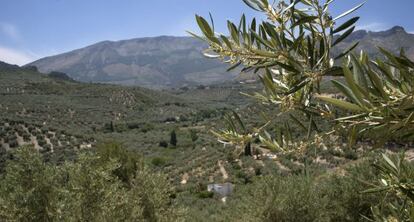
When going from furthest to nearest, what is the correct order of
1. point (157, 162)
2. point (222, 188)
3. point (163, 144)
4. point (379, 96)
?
point (163, 144), point (157, 162), point (222, 188), point (379, 96)

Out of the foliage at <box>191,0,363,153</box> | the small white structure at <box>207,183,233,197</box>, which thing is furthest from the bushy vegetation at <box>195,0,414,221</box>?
the small white structure at <box>207,183,233,197</box>

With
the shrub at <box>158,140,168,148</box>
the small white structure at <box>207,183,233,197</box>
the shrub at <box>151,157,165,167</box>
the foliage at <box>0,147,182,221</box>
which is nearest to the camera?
the foliage at <box>0,147,182,221</box>

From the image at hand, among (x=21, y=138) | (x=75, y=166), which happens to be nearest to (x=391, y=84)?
(x=75, y=166)

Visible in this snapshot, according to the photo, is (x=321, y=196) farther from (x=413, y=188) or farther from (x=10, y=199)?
(x=413, y=188)

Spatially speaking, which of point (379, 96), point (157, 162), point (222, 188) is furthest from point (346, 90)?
point (157, 162)

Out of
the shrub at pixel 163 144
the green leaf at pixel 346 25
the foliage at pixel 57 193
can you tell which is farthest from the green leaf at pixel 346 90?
the shrub at pixel 163 144

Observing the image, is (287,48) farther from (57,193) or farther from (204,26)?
(57,193)

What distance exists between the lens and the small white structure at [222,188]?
31977 mm

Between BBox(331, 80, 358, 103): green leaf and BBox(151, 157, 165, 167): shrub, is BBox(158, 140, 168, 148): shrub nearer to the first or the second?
BBox(151, 157, 165, 167): shrub

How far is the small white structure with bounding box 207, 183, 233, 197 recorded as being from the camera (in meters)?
32.0

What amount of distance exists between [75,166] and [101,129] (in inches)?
2379

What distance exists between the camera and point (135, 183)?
13.5 metres

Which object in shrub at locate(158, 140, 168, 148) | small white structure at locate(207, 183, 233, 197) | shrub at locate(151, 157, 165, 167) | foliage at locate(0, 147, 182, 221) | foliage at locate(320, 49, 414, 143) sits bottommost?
shrub at locate(158, 140, 168, 148)

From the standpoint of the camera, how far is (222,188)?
109 ft
